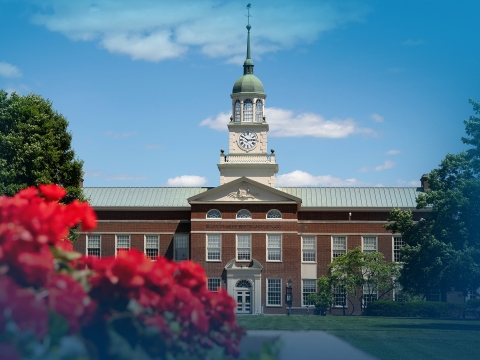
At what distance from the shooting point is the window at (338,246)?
5303 cm

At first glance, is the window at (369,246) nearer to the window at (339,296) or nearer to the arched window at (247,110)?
the window at (339,296)

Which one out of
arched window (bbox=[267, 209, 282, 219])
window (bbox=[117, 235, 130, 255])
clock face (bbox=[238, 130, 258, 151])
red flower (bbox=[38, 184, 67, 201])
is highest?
clock face (bbox=[238, 130, 258, 151])

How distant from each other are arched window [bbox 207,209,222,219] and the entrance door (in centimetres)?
456

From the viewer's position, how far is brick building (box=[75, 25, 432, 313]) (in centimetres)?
5166

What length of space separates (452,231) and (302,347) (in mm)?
28947

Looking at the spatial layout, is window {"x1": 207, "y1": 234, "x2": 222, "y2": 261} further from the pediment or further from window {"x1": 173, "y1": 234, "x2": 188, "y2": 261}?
the pediment

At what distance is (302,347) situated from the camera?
577 cm

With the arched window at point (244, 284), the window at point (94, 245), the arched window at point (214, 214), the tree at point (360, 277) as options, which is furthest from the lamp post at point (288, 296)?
the window at point (94, 245)

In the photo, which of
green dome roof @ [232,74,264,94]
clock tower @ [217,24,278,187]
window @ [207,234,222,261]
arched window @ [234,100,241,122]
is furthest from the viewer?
arched window @ [234,100,241,122]

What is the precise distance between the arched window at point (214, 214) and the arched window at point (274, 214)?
3.25m

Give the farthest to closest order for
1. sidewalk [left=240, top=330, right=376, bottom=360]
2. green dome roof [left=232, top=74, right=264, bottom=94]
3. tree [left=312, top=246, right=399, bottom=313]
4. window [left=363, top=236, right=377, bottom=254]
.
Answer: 1. green dome roof [left=232, top=74, right=264, bottom=94]
2. window [left=363, top=236, right=377, bottom=254]
3. tree [left=312, top=246, right=399, bottom=313]
4. sidewalk [left=240, top=330, right=376, bottom=360]

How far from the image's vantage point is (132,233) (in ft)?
177

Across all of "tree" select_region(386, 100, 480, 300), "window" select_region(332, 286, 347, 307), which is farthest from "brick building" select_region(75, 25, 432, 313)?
"tree" select_region(386, 100, 480, 300)

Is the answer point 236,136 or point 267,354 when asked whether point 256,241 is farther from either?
point 267,354
